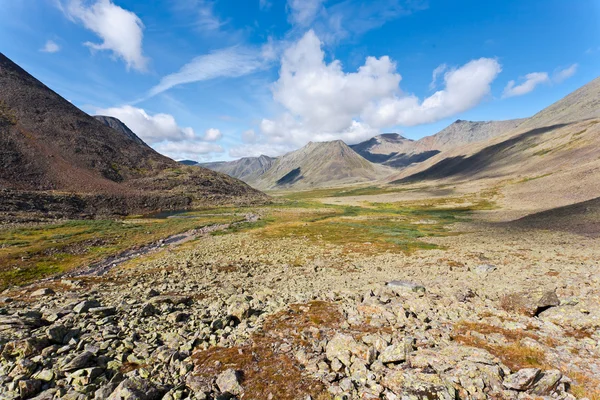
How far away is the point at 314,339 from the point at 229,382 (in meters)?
4.52

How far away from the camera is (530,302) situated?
48.4ft

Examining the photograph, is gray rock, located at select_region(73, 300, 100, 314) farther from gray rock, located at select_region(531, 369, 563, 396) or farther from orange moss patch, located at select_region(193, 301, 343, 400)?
gray rock, located at select_region(531, 369, 563, 396)

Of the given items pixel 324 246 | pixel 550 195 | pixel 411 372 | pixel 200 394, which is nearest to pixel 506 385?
pixel 411 372

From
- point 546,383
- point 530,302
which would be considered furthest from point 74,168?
point 546,383

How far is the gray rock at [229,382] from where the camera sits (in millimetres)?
9508

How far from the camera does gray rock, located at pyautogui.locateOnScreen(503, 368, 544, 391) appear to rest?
28.5 ft

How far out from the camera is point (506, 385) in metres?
8.91

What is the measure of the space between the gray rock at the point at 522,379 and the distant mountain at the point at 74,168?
102812mm

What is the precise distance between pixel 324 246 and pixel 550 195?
8360 centimetres

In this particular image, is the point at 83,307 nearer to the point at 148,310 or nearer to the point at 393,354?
the point at 148,310

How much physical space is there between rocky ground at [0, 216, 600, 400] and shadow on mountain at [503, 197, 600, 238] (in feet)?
104

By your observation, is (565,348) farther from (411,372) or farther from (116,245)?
(116,245)

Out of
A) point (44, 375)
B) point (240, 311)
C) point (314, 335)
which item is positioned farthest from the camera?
point (240, 311)

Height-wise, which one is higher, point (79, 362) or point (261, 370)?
point (79, 362)
